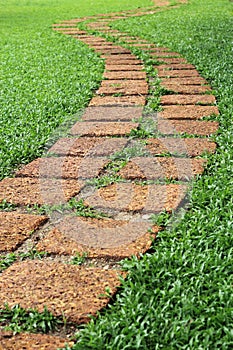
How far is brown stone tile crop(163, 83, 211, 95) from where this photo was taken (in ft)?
12.6

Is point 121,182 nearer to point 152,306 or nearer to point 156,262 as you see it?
point 156,262

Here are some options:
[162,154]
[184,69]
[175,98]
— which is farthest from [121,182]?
[184,69]

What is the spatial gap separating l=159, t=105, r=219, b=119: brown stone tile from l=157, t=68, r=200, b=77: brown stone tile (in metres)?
0.87

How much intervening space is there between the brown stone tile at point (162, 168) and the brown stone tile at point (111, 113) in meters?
0.67

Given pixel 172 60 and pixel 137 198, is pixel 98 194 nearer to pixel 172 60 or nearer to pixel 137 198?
pixel 137 198

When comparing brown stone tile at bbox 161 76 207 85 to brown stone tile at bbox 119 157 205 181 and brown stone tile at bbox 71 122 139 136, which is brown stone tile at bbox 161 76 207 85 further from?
brown stone tile at bbox 119 157 205 181

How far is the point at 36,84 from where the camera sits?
427 centimetres

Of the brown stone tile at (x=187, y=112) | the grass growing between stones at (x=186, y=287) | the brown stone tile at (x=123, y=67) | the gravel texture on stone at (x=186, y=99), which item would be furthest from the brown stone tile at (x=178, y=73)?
the grass growing between stones at (x=186, y=287)

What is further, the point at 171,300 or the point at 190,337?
the point at 171,300

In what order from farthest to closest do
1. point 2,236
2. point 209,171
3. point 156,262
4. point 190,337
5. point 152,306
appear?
point 209,171
point 2,236
point 156,262
point 152,306
point 190,337

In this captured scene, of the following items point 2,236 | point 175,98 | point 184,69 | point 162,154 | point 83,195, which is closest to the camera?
point 2,236

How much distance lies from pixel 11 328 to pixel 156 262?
50cm

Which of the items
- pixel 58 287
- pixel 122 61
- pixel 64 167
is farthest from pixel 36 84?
pixel 58 287

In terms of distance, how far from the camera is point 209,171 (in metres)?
2.55
